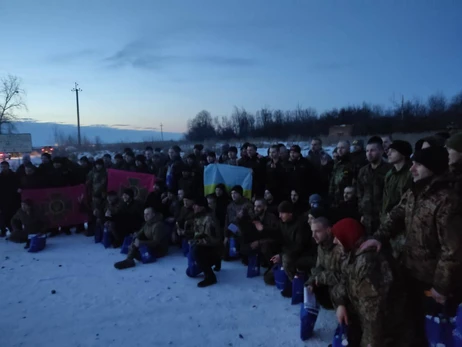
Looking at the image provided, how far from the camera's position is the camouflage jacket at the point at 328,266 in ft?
11.3

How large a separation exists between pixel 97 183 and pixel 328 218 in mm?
6266

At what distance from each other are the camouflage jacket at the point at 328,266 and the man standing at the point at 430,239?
2.18 feet

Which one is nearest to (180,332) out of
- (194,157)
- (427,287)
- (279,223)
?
(279,223)

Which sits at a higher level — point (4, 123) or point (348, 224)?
point (4, 123)

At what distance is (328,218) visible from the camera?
3.95m

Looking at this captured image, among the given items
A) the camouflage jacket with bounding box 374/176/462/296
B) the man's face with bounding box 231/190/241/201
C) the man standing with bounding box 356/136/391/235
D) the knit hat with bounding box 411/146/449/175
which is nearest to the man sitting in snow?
the man's face with bounding box 231/190/241/201

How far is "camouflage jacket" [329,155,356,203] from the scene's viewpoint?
5.59m

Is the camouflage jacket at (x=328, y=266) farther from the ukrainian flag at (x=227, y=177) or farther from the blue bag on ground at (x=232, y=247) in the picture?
the ukrainian flag at (x=227, y=177)

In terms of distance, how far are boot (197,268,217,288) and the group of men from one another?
1cm

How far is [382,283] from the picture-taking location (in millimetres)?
2398

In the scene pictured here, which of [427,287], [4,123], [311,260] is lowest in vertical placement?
[311,260]

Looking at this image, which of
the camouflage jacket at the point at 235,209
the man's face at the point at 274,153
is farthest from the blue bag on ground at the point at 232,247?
the man's face at the point at 274,153

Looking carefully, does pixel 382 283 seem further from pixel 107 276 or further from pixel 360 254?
pixel 107 276

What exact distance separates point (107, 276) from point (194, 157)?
345 cm
